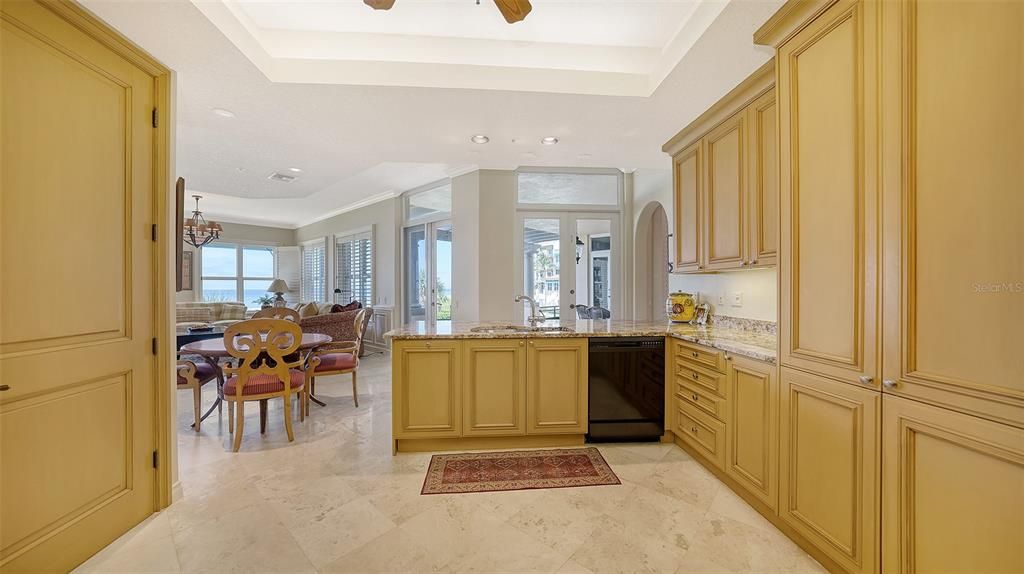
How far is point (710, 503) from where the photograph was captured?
213cm

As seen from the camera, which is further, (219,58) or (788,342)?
(219,58)

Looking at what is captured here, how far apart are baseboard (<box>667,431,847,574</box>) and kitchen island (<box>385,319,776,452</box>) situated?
0.43 metres

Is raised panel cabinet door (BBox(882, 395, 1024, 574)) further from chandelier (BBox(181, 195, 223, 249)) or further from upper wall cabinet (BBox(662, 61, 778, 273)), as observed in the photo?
chandelier (BBox(181, 195, 223, 249))

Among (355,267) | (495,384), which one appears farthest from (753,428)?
(355,267)

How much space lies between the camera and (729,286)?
313 cm

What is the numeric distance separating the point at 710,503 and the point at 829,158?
1788 millimetres

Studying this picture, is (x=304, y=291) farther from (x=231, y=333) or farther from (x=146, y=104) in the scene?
(x=146, y=104)

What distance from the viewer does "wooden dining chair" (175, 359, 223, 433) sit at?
310cm

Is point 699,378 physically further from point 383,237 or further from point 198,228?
point 198,228

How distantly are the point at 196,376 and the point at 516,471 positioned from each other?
2681mm

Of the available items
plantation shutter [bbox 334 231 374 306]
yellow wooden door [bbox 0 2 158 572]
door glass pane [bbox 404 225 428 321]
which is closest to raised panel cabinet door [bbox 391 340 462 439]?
yellow wooden door [bbox 0 2 158 572]

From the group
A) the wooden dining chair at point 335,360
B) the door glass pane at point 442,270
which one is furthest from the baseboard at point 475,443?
the door glass pane at point 442,270

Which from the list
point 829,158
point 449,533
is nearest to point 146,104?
point 449,533

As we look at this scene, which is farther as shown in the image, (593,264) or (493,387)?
(593,264)
